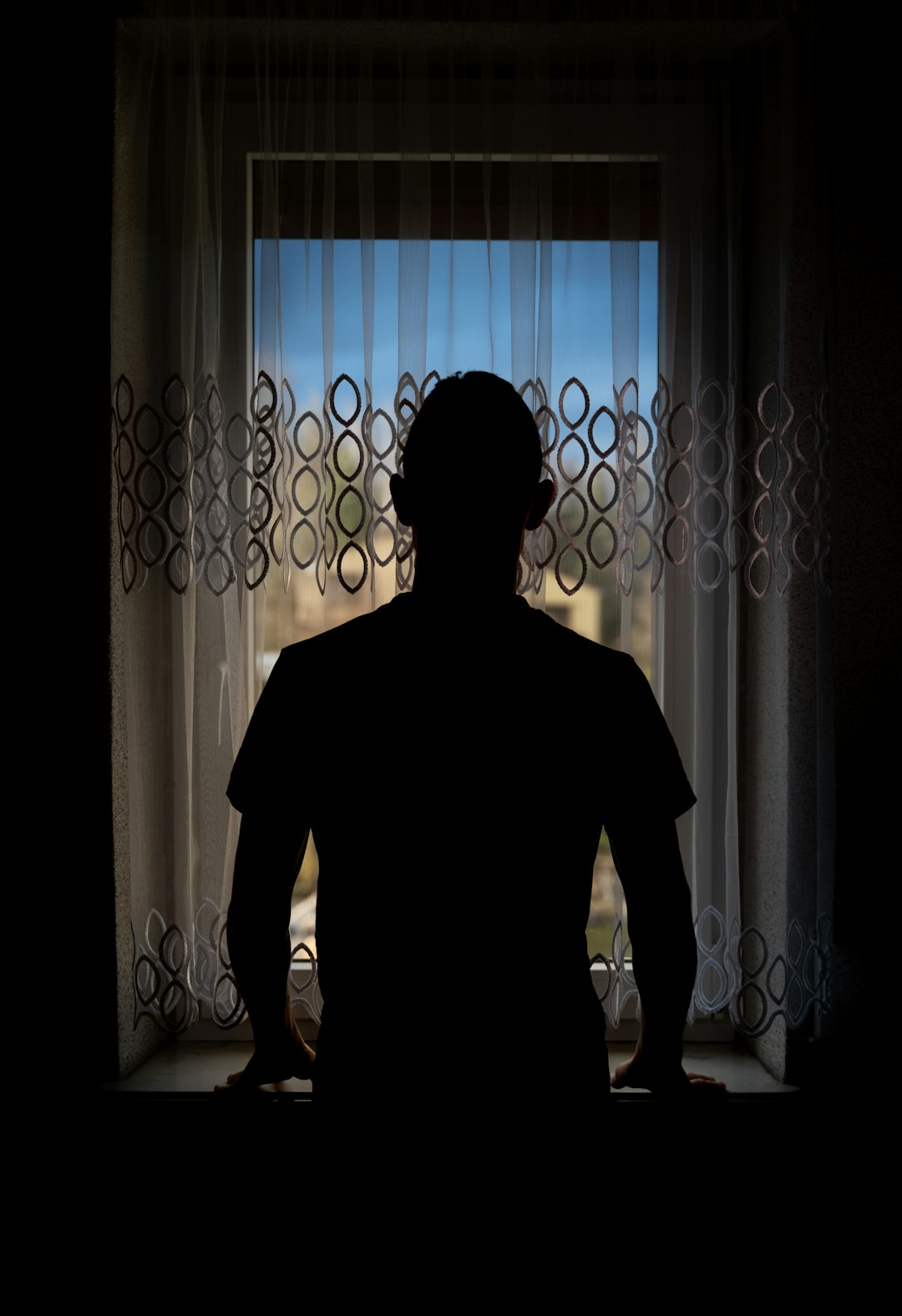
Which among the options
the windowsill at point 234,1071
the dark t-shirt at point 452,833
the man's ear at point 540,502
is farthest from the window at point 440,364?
the dark t-shirt at point 452,833

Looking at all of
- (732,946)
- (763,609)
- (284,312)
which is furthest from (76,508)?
(732,946)

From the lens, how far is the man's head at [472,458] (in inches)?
33.3

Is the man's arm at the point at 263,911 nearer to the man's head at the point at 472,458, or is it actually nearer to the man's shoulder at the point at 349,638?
the man's shoulder at the point at 349,638

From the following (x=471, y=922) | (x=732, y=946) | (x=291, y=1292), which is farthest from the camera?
(x=732, y=946)

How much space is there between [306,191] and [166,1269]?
167 cm

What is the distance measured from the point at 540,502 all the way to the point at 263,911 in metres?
0.54

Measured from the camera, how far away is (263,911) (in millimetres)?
912

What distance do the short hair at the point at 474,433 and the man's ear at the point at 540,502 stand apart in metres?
0.05

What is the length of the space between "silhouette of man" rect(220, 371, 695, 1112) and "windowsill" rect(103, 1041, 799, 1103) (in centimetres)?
48

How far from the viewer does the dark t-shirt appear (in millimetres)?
828

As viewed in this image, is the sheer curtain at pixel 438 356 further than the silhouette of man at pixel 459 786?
Yes

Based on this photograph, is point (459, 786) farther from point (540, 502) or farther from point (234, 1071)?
point (234, 1071)

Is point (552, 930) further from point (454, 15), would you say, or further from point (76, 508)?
point (454, 15)

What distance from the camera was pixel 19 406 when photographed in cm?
133
